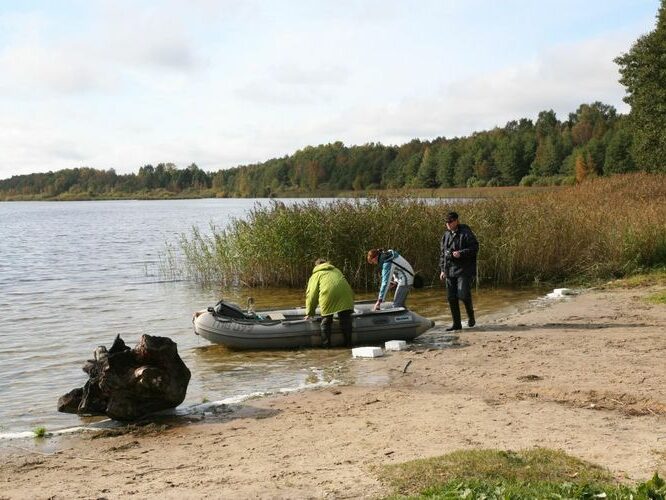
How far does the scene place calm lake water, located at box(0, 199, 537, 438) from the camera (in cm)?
991

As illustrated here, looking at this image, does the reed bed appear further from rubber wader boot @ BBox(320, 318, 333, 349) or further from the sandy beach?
the sandy beach

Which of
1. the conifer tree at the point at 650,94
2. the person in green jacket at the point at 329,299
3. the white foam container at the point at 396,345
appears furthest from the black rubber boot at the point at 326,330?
the conifer tree at the point at 650,94

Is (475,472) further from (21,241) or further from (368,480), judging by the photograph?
(21,241)

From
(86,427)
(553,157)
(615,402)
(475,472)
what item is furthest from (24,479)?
(553,157)

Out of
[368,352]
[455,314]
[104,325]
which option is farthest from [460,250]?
[104,325]

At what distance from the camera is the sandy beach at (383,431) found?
5727 mm

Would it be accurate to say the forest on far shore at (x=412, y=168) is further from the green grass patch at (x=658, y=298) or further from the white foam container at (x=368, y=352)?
the white foam container at (x=368, y=352)

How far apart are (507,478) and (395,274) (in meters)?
8.01

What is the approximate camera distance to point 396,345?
37.9 feet

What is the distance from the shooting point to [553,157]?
88812 millimetres

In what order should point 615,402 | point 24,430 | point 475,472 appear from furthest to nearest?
point 24,430, point 615,402, point 475,472

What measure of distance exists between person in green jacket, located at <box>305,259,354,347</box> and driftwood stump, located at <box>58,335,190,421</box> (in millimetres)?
3803

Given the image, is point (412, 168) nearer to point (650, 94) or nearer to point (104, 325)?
point (650, 94)

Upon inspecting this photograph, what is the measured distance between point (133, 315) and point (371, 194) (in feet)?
22.9
